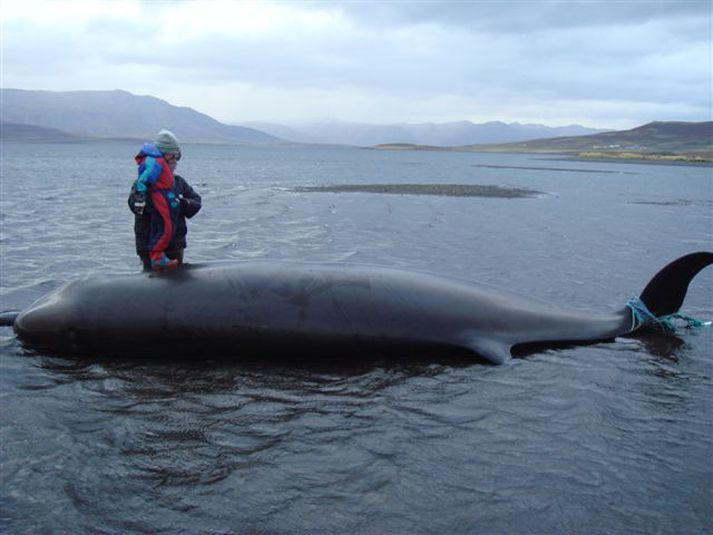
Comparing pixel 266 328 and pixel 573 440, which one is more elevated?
pixel 266 328

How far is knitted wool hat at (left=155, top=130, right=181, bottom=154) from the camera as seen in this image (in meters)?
9.86

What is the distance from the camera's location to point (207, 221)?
2736 cm

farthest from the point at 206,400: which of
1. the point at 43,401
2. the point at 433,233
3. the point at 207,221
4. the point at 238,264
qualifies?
the point at 207,221

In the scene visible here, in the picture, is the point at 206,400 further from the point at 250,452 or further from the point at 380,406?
the point at 380,406

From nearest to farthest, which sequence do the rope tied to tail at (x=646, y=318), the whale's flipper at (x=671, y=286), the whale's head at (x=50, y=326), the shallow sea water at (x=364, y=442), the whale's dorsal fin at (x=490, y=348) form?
the shallow sea water at (x=364, y=442) < the whale's dorsal fin at (x=490, y=348) < the whale's head at (x=50, y=326) < the whale's flipper at (x=671, y=286) < the rope tied to tail at (x=646, y=318)

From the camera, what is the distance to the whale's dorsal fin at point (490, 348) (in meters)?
9.36

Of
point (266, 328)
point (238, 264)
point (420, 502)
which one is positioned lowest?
point (420, 502)

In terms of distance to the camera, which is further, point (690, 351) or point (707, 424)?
point (690, 351)

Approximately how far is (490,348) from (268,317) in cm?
331

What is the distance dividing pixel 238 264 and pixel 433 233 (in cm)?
1557

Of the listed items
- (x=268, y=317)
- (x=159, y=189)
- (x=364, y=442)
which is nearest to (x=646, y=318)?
(x=364, y=442)

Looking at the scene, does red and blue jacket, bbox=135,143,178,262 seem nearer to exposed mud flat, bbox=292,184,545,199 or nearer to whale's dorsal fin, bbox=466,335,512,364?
whale's dorsal fin, bbox=466,335,512,364

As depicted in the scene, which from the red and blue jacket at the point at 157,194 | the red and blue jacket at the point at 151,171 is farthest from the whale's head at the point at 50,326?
the red and blue jacket at the point at 151,171

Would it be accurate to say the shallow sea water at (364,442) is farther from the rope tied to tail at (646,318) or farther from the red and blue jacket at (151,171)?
the red and blue jacket at (151,171)
